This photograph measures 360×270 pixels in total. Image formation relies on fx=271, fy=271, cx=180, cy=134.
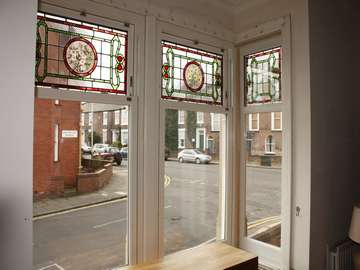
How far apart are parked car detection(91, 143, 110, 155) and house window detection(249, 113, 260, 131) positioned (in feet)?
4.70

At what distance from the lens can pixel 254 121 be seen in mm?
2686

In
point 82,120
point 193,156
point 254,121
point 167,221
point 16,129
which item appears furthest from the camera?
point 254,121

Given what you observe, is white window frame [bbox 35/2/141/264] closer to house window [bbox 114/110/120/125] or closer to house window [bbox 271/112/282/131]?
house window [bbox 114/110/120/125]

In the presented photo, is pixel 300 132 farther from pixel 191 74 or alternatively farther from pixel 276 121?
pixel 191 74

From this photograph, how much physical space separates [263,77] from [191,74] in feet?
2.30

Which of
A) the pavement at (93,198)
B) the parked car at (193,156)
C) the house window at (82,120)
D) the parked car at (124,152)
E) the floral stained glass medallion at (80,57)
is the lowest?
the pavement at (93,198)

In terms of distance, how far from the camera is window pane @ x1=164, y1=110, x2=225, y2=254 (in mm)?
2377

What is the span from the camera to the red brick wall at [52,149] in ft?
5.84

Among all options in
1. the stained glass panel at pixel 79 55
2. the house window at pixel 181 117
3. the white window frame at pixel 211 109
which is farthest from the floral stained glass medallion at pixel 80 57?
the house window at pixel 181 117

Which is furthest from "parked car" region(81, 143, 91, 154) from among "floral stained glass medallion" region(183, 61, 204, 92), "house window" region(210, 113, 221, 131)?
"house window" region(210, 113, 221, 131)

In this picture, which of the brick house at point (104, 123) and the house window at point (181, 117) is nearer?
the brick house at point (104, 123)

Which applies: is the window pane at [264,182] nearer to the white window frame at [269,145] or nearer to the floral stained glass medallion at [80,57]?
the white window frame at [269,145]

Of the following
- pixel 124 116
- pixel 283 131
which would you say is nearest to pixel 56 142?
pixel 124 116

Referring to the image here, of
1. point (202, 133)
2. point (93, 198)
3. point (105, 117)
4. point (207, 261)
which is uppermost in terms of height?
point (105, 117)
